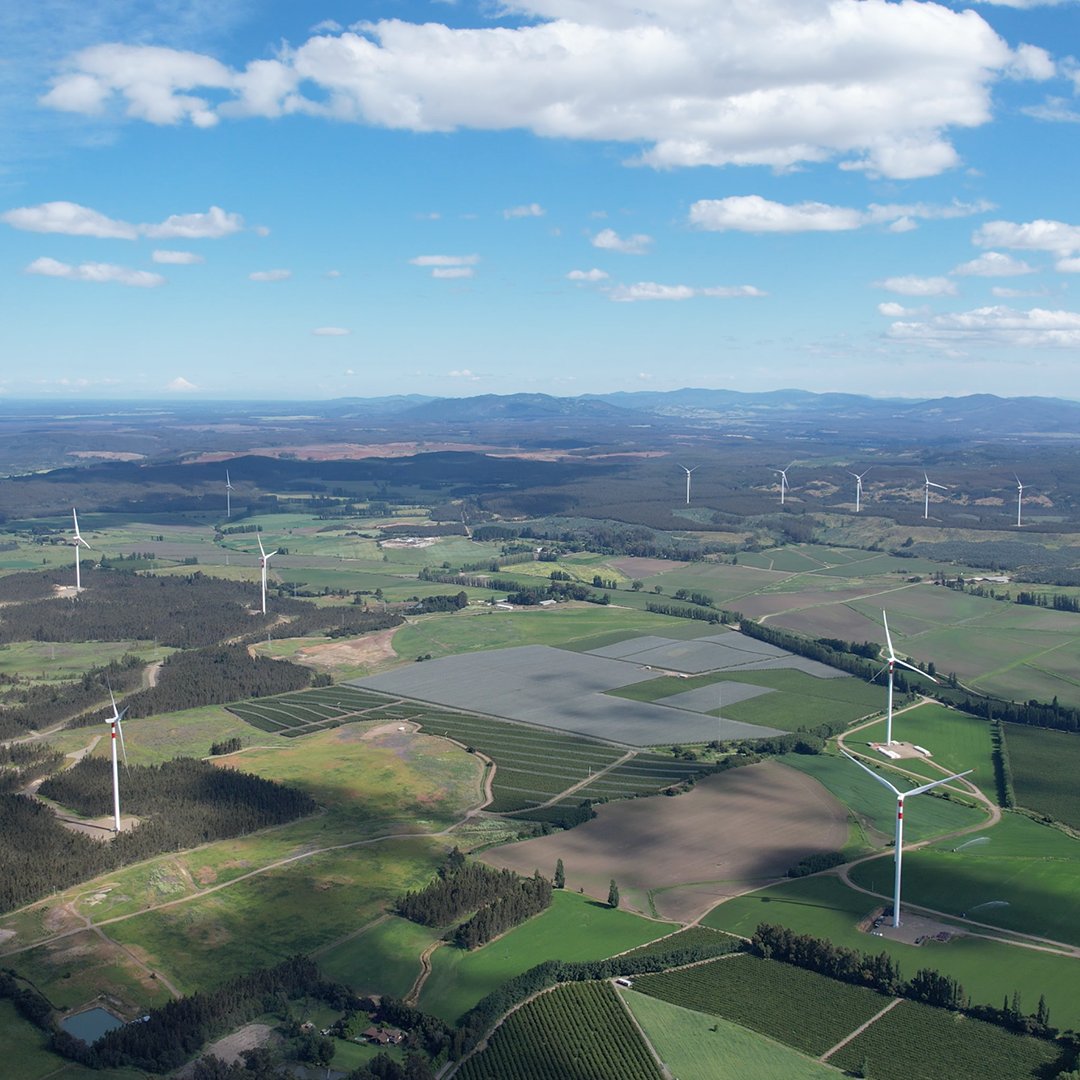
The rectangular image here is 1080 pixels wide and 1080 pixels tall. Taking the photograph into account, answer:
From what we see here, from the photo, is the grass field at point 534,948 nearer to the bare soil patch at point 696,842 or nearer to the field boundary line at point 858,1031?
the bare soil patch at point 696,842

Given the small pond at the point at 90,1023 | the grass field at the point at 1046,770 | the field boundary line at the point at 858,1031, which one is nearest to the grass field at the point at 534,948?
the field boundary line at the point at 858,1031

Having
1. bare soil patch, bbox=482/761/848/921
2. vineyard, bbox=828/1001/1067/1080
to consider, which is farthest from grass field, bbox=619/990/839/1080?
bare soil patch, bbox=482/761/848/921

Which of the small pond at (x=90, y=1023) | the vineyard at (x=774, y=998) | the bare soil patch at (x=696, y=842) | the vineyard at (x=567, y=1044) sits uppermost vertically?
the bare soil patch at (x=696, y=842)

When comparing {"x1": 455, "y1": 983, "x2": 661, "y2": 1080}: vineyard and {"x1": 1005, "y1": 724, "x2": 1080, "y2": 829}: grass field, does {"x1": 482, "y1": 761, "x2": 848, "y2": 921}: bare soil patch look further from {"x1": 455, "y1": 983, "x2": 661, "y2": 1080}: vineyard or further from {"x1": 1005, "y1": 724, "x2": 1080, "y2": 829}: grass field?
{"x1": 1005, "y1": 724, "x2": 1080, "y2": 829}: grass field

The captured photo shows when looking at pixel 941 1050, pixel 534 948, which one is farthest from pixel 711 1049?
pixel 534 948

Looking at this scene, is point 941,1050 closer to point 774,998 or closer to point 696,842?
point 774,998

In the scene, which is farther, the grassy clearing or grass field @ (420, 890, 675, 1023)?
grass field @ (420, 890, 675, 1023)

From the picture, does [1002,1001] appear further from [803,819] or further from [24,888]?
[24,888]
